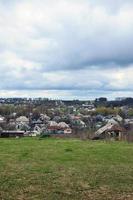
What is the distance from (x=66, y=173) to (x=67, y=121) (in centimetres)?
8808

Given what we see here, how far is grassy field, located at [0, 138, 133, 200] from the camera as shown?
38.6 ft

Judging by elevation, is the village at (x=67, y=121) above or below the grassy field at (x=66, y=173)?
below

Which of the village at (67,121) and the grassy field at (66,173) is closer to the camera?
the grassy field at (66,173)

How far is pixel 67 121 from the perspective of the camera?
102188 millimetres

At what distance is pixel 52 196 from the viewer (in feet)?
37.6

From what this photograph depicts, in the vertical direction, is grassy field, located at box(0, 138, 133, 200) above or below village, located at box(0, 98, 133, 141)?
above

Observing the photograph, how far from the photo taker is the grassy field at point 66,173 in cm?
1176

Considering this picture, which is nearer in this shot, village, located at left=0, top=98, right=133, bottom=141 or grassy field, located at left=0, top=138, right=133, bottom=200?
grassy field, located at left=0, top=138, right=133, bottom=200

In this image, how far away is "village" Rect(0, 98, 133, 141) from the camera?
1665 inches

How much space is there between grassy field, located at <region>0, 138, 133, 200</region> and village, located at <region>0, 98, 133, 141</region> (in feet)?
44.6

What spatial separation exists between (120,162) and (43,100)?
584 feet

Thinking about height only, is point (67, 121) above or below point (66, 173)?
below

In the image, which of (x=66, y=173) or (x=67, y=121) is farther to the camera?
(x=67, y=121)

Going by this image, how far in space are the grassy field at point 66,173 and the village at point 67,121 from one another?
44.6 ft
